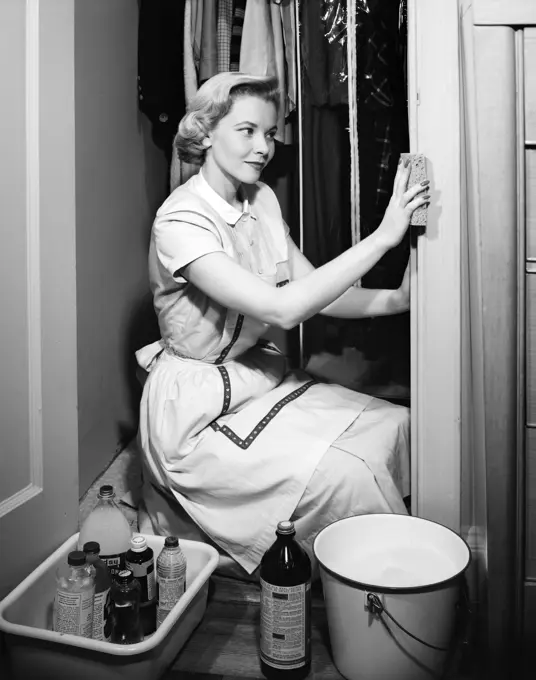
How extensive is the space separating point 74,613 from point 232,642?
369mm

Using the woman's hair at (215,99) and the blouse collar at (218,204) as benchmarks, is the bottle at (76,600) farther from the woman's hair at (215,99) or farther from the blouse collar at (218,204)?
the woman's hair at (215,99)

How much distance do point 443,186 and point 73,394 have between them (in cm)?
93

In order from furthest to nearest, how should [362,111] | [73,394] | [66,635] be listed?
[362,111]
[73,394]
[66,635]

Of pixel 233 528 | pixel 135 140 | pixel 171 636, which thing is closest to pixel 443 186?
pixel 233 528

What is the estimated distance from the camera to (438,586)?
117 cm

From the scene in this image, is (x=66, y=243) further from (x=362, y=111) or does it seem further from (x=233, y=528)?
(x=362, y=111)

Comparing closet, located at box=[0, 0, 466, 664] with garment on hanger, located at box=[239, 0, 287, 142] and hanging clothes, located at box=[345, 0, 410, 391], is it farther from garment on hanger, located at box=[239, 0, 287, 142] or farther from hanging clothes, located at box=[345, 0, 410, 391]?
garment on hanger, located at box=[239, 0, 287, 142]

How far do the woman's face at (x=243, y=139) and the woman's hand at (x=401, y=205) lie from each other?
445 millimetres

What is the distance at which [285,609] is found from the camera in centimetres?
123

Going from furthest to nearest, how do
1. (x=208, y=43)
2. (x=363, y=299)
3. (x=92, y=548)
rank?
(x=208, y=43)
(x=363, y=299)
(x=92, y=548)

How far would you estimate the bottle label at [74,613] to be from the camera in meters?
1.19

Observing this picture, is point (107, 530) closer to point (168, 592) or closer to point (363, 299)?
point (168, 592)

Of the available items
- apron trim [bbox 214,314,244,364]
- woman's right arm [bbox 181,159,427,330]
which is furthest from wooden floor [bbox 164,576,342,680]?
woman's right arm [bbox 181,159,427,330]

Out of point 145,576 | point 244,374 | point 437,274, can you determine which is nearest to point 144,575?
point 145,576
